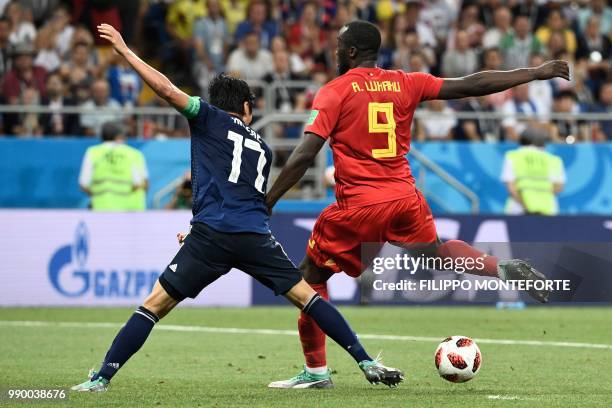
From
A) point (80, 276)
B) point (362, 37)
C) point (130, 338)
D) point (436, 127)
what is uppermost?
point (362, 37)

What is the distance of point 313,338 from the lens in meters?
9.25

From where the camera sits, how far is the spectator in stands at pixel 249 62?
20703 mm

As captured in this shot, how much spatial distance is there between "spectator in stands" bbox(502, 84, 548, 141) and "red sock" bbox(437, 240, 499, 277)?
36.3 ft

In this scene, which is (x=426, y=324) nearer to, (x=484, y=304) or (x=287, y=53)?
(x=484, y=304)

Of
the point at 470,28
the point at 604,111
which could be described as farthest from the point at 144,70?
the point at 470,28

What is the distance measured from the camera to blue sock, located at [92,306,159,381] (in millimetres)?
8469

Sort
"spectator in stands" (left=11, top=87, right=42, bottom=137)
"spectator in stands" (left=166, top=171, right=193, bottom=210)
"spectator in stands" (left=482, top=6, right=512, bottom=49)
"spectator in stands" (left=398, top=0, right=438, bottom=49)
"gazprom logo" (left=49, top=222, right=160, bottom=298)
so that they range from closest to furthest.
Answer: "gazprom logo" (left=49, top=222, right=160, bottom=298) → "spectator in stands" (left=166, top=171, right=193, bottom=210) → "spectator in stands" (left=11, top=87, right=42, bottom=137) → "spectator in stands" (left=398, top=0, right=438, bottom=49) → "spectator in stands" (left=482, top=6, right=512, bottom=49)

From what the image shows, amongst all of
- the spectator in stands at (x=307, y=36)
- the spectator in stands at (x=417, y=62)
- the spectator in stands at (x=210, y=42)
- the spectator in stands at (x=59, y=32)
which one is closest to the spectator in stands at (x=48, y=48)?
the spectator in stands at (x=59, y=32)

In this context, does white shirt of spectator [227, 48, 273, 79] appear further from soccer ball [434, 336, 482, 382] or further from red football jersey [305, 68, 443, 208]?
soccer ball [434, 336, 482, 382]

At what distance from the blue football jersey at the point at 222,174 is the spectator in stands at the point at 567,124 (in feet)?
40.5

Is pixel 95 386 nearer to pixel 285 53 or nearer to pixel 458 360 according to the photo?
pixel 458 360

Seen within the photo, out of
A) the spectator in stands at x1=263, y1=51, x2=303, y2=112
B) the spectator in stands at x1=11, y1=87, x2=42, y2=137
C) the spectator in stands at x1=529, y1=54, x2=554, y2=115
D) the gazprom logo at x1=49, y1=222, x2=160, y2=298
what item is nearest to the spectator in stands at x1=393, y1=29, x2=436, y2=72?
the spectator in stands at x1=529, y1=54, x2=554, y2=115

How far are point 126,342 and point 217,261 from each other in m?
0.79

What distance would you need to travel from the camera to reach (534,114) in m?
20.5
